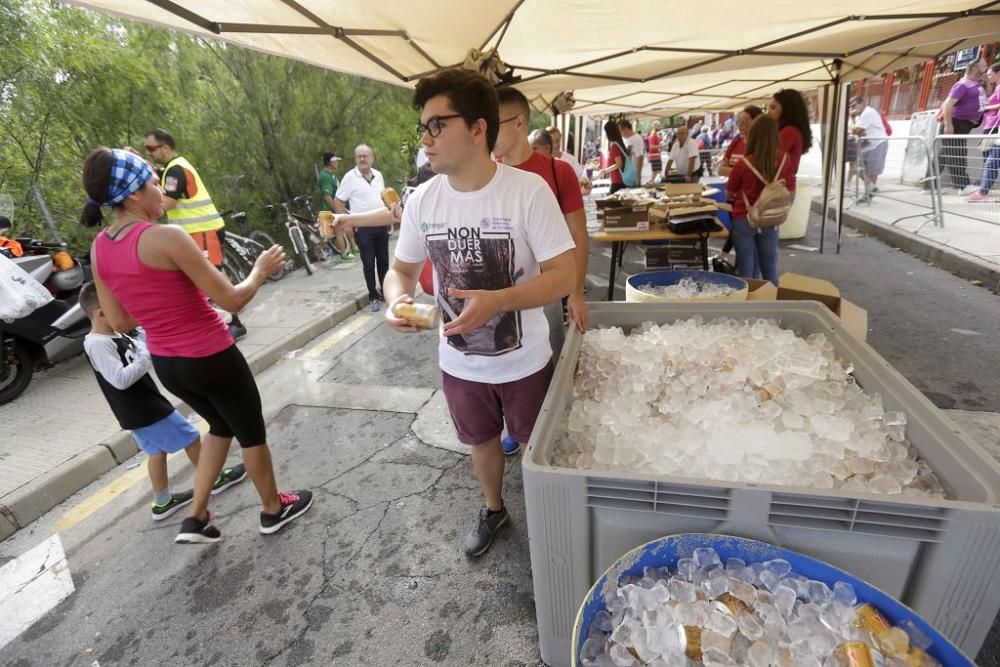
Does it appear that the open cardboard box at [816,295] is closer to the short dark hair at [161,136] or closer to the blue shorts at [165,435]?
the blue shorts at [165,435]

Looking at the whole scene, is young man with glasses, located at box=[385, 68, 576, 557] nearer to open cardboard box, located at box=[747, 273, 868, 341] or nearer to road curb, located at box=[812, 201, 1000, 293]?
open cardboard box, located at box=[747, 273, 868, 341]

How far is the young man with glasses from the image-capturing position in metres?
1.67

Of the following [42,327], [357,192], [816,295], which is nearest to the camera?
[816,295]

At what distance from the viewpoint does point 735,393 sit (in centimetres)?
177

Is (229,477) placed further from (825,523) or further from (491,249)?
(825,523)

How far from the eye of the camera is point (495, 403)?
208 centimetres

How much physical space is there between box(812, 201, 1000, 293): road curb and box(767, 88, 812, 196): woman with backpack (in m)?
2.58

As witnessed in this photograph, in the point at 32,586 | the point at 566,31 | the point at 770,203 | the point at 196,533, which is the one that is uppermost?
the point at 566,31

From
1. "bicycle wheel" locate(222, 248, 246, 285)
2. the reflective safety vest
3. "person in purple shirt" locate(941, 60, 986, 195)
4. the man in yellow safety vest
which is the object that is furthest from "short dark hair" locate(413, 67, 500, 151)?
"person in purple shirt" locate(941, 60, 986, 195)

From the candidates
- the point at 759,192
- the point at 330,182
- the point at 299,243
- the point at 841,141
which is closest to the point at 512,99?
the point at 759,192

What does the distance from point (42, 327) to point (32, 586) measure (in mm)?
2816

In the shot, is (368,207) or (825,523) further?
(368,207)

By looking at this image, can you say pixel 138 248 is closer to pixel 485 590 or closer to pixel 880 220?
pixel 485 590

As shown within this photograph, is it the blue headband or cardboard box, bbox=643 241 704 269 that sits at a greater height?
the blue headband
